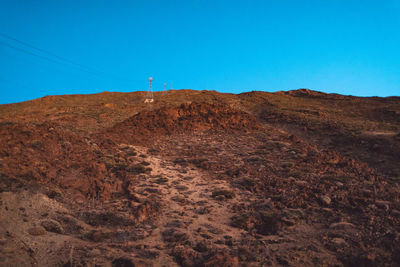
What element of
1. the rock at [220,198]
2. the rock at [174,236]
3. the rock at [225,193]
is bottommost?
the rock at [174,236]

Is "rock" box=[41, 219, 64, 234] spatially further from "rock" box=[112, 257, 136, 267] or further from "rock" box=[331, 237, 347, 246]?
"rock" box=[331, 237, 347, 246]

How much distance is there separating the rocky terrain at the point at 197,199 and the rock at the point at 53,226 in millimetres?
44

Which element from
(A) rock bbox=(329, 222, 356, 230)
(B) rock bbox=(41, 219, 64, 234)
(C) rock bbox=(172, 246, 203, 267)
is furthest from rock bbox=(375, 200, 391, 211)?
(B) rock bbox=(41, 219, 64, 234)

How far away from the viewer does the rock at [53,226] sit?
21.7ft

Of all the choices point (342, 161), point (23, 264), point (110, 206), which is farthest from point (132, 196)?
point (342, 161)

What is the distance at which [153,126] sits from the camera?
21000 millimetres

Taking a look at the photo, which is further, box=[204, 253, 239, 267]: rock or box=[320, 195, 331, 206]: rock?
box=[320, 195, 331, 206]: rock

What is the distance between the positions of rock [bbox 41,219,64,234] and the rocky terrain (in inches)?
1.7

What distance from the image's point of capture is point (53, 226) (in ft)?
21.9

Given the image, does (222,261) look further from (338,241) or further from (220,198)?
(220,198)

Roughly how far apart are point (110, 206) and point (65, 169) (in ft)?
10.5

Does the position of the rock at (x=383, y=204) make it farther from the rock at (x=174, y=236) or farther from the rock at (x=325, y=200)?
the rock at (x=174, y=236)

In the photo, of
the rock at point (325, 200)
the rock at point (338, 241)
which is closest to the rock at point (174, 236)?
the rock at point (338, 241)

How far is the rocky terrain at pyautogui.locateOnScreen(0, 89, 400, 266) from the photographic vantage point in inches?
230
